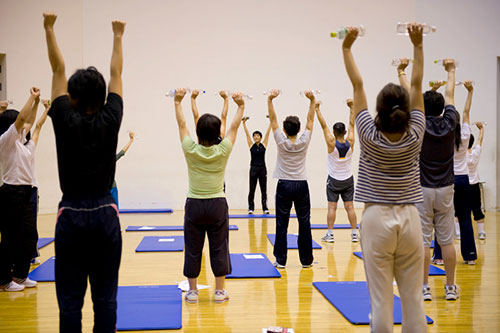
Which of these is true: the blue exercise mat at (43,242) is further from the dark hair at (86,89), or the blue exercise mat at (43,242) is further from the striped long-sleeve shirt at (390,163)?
the striped long-sleeve shirt at (390,163)

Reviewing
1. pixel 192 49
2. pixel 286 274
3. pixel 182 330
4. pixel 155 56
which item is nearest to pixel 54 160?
pixel 155 56

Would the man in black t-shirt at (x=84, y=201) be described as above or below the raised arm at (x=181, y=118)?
below

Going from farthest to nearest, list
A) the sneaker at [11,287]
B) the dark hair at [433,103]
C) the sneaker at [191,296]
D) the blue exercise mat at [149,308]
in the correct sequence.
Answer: the sneaker at [11,287], the sneaker at [191,296], the dark hair at [433,103], the blue exercise mat at [149,308]

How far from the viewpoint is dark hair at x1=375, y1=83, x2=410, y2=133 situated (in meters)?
2.04

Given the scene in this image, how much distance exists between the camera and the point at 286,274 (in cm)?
429

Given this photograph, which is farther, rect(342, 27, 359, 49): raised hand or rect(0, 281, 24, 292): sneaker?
rect(0, 281, 24, 292): sneaker

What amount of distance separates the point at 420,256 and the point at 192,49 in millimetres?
8584

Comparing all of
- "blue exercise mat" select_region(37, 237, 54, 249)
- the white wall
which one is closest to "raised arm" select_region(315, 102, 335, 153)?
"blue exercise mat" select_region(37, 237, 54, 249)

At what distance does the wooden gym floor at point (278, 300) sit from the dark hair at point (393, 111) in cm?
146

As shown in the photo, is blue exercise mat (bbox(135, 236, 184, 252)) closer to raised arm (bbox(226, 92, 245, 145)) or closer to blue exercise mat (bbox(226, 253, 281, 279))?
blue exercise mat (bbox(226, 253, 281, 279))

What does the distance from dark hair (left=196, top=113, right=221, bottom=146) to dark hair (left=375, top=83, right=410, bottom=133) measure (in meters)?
1.38

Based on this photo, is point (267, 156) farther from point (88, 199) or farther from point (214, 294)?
→ point (88, 199)

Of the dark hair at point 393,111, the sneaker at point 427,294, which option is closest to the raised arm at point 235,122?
the dark hair at point 393,111

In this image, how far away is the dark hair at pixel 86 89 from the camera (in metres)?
1.88
